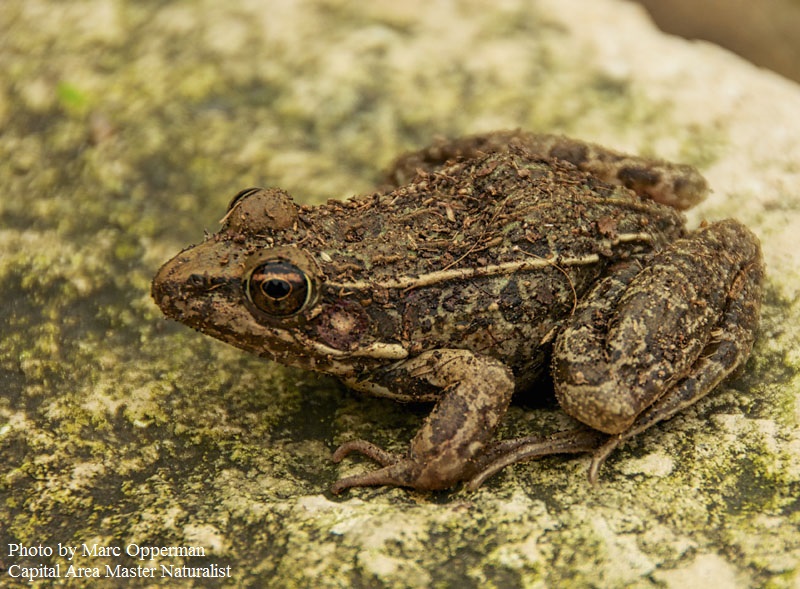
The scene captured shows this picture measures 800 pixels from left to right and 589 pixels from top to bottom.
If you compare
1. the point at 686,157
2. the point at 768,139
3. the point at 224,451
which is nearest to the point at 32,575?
the point at 224,451

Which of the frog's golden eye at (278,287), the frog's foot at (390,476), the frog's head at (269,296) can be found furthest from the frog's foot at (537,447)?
the frog's golden eye at (278,287)

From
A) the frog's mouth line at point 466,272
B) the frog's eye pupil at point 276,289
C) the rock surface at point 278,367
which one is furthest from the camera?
the frog's mouth line at point 466,272

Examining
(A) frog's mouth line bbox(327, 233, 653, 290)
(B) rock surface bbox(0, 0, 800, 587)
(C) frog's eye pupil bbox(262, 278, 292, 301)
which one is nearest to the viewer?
(B) rock surface bbox(0, 0, 800, 587)

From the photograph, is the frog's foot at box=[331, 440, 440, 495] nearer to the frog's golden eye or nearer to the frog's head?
the frog's head

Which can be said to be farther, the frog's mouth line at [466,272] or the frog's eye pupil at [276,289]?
the frog's mouth line at [466,272]

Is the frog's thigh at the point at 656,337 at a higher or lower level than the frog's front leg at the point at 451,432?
higher

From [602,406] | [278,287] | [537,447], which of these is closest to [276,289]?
[278,287]

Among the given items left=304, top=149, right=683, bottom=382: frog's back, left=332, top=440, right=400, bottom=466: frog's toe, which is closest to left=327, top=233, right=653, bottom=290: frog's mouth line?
left=304, top=149, right=683, bottom=382: frog's back

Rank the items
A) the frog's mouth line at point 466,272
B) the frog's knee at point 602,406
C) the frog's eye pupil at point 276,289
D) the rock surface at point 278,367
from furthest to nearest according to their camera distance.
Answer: the frog's mouth line at point 466,272, the frog's eye pupil at point 276,289, the frog's knee at point 602,406, the rock surface at point 278,367

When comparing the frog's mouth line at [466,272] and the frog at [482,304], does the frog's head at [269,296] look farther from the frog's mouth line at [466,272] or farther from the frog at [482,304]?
the frog's mouth line at [466,272]
